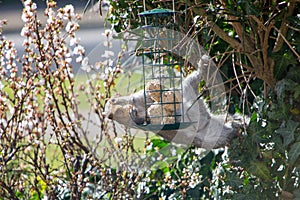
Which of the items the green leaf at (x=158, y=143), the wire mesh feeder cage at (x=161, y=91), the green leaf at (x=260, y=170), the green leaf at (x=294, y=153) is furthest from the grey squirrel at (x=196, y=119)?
the green leaf at (x=158, y=143)

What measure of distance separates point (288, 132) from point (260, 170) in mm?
208

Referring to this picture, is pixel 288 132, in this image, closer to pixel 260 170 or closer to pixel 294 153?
pixel 294 153

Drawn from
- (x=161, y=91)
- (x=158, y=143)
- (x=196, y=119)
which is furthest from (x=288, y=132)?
(x=158, y=143)

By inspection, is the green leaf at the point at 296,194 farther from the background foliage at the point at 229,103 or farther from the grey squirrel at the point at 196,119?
the grey squirrel at the point at 196,119

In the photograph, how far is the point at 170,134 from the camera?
1971 millimetres

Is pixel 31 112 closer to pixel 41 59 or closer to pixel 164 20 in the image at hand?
pixel 41 59

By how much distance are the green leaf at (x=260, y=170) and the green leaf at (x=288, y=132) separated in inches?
6.0

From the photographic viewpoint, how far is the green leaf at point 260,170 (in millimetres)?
1916

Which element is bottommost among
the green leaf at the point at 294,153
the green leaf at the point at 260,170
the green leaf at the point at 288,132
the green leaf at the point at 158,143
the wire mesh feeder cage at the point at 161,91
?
the green leaf at the point at 158,143

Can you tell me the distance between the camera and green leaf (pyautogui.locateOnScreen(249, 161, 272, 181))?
1.92m

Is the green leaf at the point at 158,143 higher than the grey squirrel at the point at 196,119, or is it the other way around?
the grey squirrel at the point at 196,119

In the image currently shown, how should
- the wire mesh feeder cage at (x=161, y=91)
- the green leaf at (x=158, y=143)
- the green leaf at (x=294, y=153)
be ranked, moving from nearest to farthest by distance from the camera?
the green leaf at (x=294, y=153), the wire mesh feeder cage at (x=161, y=91), the green leaf at (x=158, y=143)

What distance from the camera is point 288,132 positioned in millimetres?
1780

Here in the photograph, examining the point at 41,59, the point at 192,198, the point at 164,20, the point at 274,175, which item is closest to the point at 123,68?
the point at 41,59
